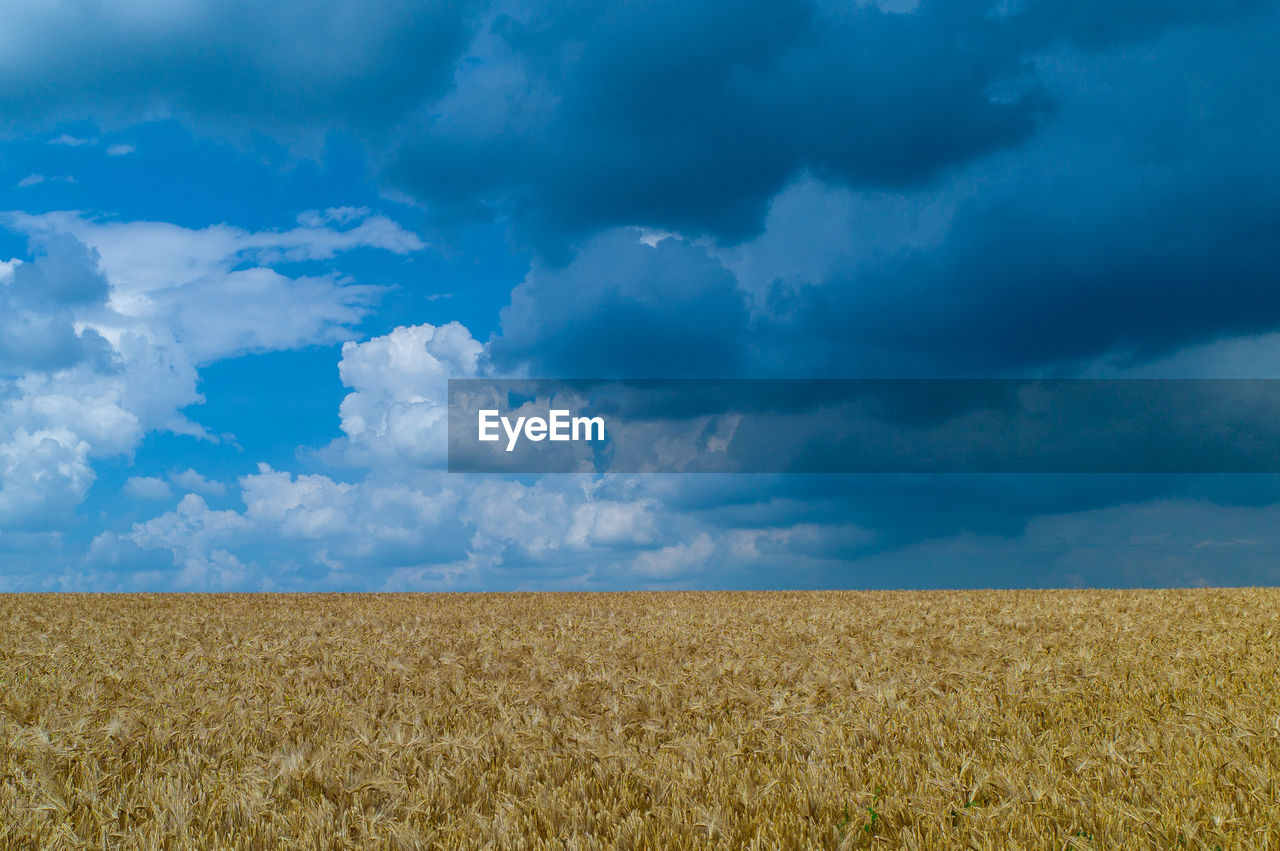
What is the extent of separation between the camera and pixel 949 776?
5410 millimetres

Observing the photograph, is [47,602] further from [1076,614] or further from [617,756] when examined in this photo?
[1076,614]

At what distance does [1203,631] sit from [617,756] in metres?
12.2

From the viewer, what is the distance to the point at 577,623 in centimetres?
1463

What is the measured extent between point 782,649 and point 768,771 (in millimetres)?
5527

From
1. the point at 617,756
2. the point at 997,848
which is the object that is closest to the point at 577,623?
the point at 617,756

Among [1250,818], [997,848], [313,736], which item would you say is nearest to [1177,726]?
[1250,818]

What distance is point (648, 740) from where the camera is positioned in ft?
22.0

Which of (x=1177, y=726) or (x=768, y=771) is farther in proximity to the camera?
(x=1177, y=726)

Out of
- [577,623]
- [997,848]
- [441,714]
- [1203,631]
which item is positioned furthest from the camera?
[577,623]

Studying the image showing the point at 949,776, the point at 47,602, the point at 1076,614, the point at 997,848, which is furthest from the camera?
the point at 47,602

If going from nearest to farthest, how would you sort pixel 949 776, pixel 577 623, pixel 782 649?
pixel 949 776
pixel 782 649
pixel 577 623

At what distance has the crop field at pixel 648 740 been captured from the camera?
15.7 feet

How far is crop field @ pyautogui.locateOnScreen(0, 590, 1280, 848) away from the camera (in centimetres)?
480

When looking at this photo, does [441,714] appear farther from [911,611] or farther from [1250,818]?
[911,611]
